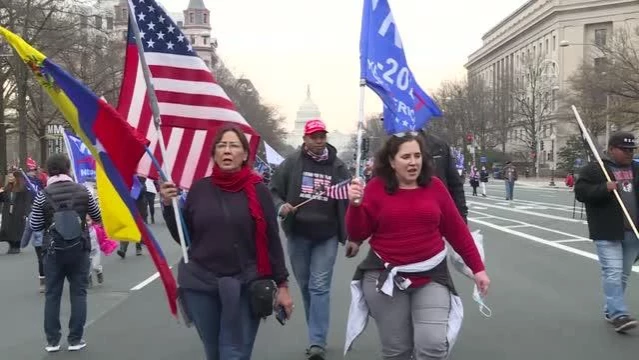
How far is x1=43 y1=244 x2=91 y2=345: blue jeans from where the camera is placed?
6.08 m

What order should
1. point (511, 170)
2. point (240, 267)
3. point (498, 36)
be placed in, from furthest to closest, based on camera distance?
1. point (498, 36)
2. point (511, 170)
3. point (240, 267)

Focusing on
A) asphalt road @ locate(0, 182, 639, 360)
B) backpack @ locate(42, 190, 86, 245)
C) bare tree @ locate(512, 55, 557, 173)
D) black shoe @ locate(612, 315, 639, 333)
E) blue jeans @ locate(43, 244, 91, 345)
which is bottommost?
asphalt road @ locate(0, 182, 639, 360)

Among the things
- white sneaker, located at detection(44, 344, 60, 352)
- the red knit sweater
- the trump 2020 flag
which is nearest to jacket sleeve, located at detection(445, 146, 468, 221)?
the trump 2020 flag

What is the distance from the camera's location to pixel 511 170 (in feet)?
95.4

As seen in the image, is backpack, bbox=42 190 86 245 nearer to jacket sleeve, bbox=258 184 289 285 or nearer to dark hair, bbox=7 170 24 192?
jacket sleeve, bbox=258 184 289 285

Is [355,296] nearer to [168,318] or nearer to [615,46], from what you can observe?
[168,318]

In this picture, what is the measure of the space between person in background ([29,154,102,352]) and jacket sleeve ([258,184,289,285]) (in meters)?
2.79

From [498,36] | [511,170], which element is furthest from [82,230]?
[498,36]

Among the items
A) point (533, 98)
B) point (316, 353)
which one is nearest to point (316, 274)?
point (316, 353)

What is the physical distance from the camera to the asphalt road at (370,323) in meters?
6.00

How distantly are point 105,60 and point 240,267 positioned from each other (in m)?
34.9

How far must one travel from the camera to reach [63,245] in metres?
6.07

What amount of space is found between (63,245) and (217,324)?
268cm

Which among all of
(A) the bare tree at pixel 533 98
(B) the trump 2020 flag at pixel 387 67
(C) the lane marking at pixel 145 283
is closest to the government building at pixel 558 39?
(A) the bare tree at pixel 533 98
